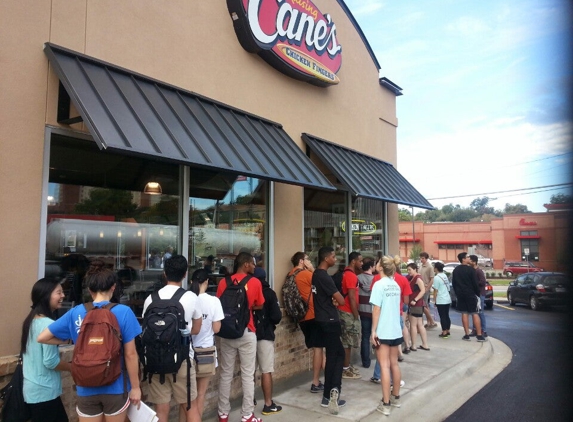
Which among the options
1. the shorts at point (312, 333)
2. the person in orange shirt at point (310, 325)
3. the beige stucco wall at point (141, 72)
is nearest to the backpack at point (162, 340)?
the beige stucco wall at point (141, 72)

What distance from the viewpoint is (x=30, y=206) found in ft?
13.5

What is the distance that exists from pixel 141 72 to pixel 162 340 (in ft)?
10.9

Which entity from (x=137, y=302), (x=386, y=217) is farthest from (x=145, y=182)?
(x=386, y=217)

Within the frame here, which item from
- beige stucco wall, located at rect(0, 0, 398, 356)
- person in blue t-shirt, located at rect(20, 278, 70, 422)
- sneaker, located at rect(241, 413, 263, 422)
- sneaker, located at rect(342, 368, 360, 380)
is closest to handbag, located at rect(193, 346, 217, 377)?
sneaker, located at rect(241, 413, 263, 422)

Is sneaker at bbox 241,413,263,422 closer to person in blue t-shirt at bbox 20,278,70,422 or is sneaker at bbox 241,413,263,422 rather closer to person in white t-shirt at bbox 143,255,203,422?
person in white t-shirt at bbox 143,255,203,422

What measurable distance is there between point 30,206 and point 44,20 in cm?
189

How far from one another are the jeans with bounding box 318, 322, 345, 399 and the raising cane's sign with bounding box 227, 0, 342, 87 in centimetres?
434

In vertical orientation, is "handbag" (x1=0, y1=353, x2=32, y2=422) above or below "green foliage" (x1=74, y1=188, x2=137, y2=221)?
below

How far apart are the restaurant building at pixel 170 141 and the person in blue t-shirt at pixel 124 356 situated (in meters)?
0.98

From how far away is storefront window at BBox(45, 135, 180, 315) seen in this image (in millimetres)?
4676

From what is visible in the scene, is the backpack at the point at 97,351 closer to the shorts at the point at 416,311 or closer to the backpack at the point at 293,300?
the backpack at the point at 293,300

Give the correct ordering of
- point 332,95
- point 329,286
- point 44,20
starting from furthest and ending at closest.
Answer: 1. point 332,95
2. point 329,286
3. point 44,20

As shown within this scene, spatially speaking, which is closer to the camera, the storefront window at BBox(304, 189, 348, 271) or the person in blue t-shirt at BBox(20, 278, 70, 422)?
the person in blue t-shirt at BBox(20, 278, 70, 422)

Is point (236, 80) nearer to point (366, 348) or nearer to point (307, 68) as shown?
point (307, 68)
